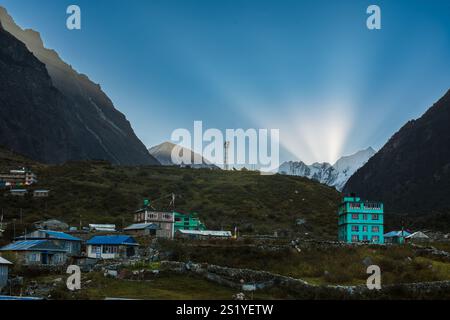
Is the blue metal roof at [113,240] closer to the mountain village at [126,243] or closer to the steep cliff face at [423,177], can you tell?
the mountain village at [126,243]

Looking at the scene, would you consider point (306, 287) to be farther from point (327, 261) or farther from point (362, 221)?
point (362, 221)

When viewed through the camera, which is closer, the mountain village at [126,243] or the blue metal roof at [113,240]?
the mountain village at [126,243]

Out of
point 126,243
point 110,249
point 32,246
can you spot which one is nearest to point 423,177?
point 126,243

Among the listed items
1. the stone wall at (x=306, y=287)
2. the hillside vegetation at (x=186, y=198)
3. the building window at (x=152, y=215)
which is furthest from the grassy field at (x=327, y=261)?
the hillside vegetation at (x=186, y=198)

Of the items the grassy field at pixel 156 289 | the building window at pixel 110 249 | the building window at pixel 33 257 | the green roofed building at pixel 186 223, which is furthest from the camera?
the green roofed building at pixel 186 223
